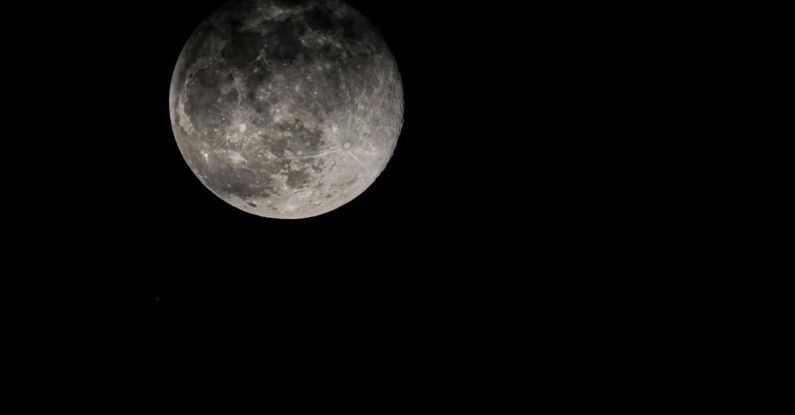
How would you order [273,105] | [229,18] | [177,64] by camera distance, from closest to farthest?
[273,105]
[229,18]
[177,64]

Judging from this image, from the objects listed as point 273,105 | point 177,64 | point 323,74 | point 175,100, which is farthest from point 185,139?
point 323,74

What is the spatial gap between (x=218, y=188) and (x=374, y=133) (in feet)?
3.04

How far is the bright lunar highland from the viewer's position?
2525 millimetres

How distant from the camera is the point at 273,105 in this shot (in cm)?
251

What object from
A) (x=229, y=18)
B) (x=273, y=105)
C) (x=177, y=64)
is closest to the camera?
(x=273, y=105)

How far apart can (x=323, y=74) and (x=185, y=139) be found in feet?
2.79

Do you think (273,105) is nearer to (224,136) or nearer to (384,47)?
(224,136)

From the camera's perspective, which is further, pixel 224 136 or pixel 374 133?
pixel 374 133

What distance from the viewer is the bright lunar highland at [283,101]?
2525mm

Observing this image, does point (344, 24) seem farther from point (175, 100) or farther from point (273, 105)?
point (175, 100)

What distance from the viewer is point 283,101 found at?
251 cm

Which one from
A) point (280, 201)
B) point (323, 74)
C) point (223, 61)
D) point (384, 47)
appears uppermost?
point (384, 47)

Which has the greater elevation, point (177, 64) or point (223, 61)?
point (177, 64)

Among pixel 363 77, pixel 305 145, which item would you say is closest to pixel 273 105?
pixel 305 145
